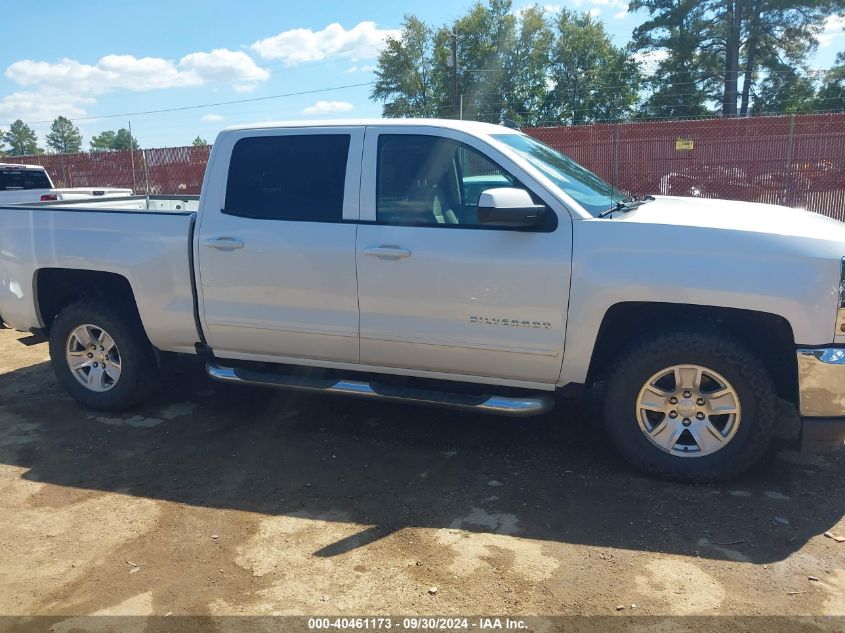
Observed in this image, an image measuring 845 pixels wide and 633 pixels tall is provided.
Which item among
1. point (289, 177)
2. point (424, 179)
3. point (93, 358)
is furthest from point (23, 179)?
point (424, 179)

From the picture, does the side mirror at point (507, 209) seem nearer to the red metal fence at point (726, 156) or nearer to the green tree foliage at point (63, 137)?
the red metal fence at point (726, 156)

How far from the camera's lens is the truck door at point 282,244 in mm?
4227

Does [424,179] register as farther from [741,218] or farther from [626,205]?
[741,218]

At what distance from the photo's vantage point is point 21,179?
1077 centimetres

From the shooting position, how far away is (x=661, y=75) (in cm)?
4416

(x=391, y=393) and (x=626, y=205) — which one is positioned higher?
(x=626, y=205)

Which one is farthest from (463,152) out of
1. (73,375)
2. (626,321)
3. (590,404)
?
(73,375)

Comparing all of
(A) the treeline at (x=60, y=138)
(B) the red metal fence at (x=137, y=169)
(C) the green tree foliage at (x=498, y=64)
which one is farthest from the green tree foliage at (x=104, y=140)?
(B) the red metal fence at (x=137, y=169)

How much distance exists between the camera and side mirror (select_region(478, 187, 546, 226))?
3592mm

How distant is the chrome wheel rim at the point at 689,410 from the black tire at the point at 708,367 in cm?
3

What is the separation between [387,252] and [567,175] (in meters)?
1.22

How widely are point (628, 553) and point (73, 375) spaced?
→ 414cm

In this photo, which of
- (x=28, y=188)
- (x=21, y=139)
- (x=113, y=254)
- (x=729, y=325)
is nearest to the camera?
(x=729, y=325)

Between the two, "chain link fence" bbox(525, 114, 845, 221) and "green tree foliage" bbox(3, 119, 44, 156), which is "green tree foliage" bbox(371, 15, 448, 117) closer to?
"chain link fence" bbox(525, 114, 845, 221)
